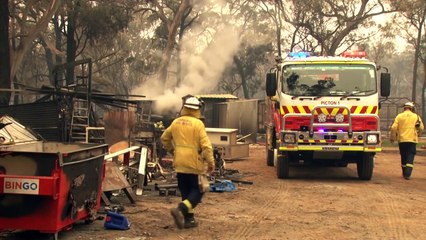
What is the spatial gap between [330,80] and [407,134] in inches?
99.3

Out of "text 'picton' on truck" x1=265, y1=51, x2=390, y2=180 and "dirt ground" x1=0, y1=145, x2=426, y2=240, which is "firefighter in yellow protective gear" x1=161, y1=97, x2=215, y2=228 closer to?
"dirt ground" x1=0, y1=145, x2=426, y2=240

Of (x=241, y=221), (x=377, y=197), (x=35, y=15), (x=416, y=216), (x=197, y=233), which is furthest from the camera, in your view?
(x=35, y=15)

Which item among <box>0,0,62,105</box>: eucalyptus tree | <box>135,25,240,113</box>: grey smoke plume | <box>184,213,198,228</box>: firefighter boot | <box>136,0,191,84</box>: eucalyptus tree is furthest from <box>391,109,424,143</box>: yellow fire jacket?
<box>135,25,240,113</box>: grey smoke plume

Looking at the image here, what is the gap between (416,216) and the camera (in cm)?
782

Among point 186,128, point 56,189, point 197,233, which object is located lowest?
point 197,233

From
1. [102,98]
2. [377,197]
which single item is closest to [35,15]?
[102,98]

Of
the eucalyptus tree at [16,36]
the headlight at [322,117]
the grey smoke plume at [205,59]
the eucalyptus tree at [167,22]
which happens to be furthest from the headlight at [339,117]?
the grey smoke plume at [205,59]

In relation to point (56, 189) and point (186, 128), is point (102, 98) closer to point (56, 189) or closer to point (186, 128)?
point (186, 128)

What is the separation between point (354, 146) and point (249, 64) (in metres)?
38.7

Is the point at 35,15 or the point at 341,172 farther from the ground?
the point at 35,15

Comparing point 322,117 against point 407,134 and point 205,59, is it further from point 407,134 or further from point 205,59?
point 205,59

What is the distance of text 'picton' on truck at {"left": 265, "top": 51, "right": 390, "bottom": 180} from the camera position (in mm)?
11188

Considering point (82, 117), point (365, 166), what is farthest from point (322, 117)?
point (82, 117)

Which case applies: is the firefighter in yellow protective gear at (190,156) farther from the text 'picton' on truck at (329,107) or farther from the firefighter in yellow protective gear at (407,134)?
the firefighter in yellow protective gear at (407,134)
